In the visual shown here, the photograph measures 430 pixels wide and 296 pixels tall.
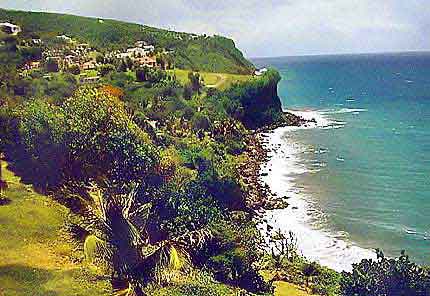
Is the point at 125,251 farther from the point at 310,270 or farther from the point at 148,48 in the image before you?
the point at 148,48

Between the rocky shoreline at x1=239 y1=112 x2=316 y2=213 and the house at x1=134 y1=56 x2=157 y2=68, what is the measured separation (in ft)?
61.6

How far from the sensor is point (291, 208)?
137 feet

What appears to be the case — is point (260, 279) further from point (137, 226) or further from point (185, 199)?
point (137, 226)

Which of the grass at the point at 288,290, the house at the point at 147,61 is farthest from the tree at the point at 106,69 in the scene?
the grass at the point at 288,290

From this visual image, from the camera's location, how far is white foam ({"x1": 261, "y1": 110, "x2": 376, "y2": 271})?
109 feet

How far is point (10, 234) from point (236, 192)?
21740 mm

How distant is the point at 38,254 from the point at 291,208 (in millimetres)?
25006

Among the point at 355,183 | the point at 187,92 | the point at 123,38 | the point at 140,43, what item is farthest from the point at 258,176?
the point at 123,38

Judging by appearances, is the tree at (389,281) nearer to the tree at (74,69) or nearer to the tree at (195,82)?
the tree at (74,69)

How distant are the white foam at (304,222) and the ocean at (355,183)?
63mm

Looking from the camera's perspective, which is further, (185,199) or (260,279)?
(185,199)

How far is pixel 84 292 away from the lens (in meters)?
16.8

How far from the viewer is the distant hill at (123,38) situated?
331 ft

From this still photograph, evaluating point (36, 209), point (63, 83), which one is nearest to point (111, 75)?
point (63, 83)
